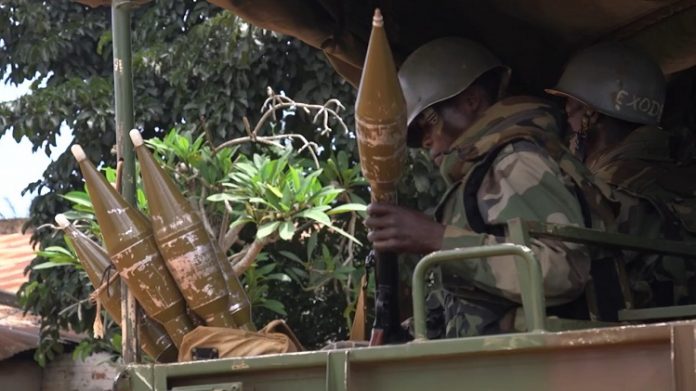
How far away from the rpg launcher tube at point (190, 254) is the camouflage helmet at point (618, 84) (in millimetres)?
1232

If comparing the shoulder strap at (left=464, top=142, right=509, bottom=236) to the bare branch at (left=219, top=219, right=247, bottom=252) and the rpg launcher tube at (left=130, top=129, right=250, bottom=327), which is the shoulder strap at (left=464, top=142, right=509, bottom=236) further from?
the bare branch at (left=219, top=219, right=247, bottom=252)

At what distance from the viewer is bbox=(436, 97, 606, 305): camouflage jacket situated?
10.4 feet

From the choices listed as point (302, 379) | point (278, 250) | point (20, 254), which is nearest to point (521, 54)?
point (302, 379)

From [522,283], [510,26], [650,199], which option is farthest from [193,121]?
[522,283]

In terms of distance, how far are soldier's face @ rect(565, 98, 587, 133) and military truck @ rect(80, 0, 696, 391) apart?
1.19 ft

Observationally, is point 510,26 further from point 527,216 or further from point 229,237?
point 229,237

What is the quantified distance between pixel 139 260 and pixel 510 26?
1.62 meters

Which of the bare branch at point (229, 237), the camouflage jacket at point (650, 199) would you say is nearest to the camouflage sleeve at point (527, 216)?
the camouflage jacket at point (650, 199)

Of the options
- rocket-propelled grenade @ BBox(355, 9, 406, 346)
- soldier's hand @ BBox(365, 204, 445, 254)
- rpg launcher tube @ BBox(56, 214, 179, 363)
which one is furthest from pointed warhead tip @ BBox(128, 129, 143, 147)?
soldier's hand @ BBox(365, 204, 445, 254)

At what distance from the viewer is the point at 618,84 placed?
409 centimetres

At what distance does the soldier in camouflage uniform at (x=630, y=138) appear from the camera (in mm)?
3980

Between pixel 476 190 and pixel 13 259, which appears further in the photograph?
pixel 13 259

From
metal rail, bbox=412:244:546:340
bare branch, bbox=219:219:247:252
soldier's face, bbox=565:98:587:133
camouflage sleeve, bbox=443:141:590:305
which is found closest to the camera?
metal rail, bbox=412:244:546:340

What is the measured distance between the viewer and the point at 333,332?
29.1ft
